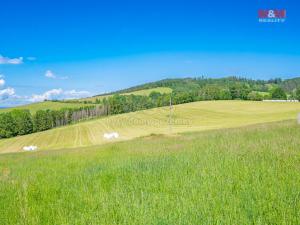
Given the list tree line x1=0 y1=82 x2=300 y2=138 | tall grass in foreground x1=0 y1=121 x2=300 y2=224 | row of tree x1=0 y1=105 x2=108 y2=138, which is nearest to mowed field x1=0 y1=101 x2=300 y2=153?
row of tree x1=0 y1=105 x2=108 y2=138

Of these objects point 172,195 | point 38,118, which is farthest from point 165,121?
point 172,195

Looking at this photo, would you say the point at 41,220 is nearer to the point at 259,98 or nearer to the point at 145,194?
the point at 145,194

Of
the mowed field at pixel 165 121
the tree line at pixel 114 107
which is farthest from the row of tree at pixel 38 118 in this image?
the mowed field at pixel 165 121

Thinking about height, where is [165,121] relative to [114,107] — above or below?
below

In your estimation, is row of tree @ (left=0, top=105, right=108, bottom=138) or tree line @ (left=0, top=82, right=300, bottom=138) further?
tree line @ (left=0, top=82, right=300, bottom=138)

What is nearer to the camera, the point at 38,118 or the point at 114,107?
the point at 38,118

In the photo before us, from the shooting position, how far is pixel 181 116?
8644 centimetres

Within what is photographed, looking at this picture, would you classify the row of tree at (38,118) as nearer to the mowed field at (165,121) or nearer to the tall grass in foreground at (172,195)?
the mowed field at (165,121)

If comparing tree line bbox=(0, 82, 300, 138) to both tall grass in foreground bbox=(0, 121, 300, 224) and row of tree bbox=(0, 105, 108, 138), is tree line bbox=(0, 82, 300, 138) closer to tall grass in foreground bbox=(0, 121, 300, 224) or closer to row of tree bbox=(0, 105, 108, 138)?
row of tree bbox=(0, 105, 108, 138)

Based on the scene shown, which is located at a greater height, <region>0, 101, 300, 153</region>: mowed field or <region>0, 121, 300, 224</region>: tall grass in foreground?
<region>0, 121, 300, 224</region>: tall grass in foreground

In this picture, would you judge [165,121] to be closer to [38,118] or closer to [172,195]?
[38,118]

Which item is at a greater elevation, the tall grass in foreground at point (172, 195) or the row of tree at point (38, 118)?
the tall grass in foreground at point (172, 195)

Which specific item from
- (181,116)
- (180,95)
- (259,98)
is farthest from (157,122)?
(259,98)

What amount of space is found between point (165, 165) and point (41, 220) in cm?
380
